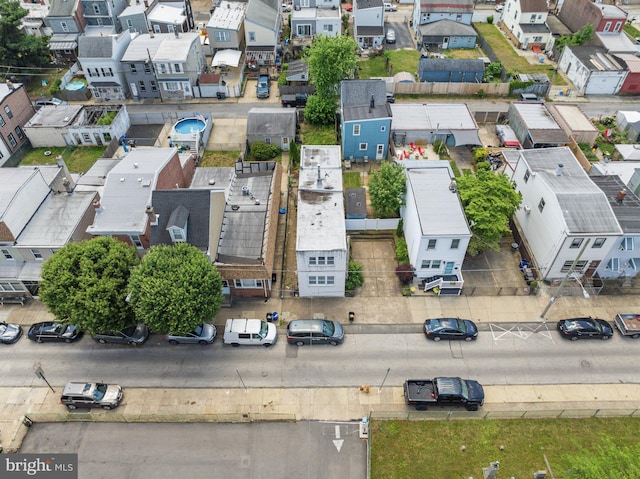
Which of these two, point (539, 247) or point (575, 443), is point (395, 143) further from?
point (575, 443)

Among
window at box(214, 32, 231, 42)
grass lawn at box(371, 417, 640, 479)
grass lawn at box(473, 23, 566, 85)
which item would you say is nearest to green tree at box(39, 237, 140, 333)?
grass lawn at box(371, 417, 640, 479)

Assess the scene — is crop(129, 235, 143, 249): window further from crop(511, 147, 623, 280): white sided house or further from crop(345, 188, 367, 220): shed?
crop(511, 147, 623, 280): white sided house

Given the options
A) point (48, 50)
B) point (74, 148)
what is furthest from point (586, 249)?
point (48, 50)

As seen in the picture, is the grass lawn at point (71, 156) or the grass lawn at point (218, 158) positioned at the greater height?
the grass lawn at point (218, 158)

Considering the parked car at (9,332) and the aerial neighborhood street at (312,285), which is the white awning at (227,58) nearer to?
the aerial neighborhood street at (312,285)

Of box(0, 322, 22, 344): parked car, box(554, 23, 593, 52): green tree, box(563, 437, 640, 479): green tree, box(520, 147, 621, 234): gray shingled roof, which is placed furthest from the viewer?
box(554, 23, 593, 52): green tree

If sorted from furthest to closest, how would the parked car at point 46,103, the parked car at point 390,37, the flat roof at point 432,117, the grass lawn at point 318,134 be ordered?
the parked car at point 390,37
the parked car at point 46,103
the grass lawn at point 318,134
the flat roof at point 432,117

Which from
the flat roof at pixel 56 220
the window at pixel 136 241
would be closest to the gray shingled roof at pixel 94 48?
the flat roof at pixel 56 220

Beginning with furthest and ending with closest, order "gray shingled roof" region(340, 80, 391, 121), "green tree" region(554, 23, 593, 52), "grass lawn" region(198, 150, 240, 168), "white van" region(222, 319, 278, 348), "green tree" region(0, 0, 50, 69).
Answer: "green tree" region(554, 23, 593, 52)
"green tree" region(0, 0, 50, 69)
"grass lawn" region(198, 150, 240, 168)
"gray shingled roof" region(340, 80, 391, 121)
"white van" region(222, 319, 278, 348)
